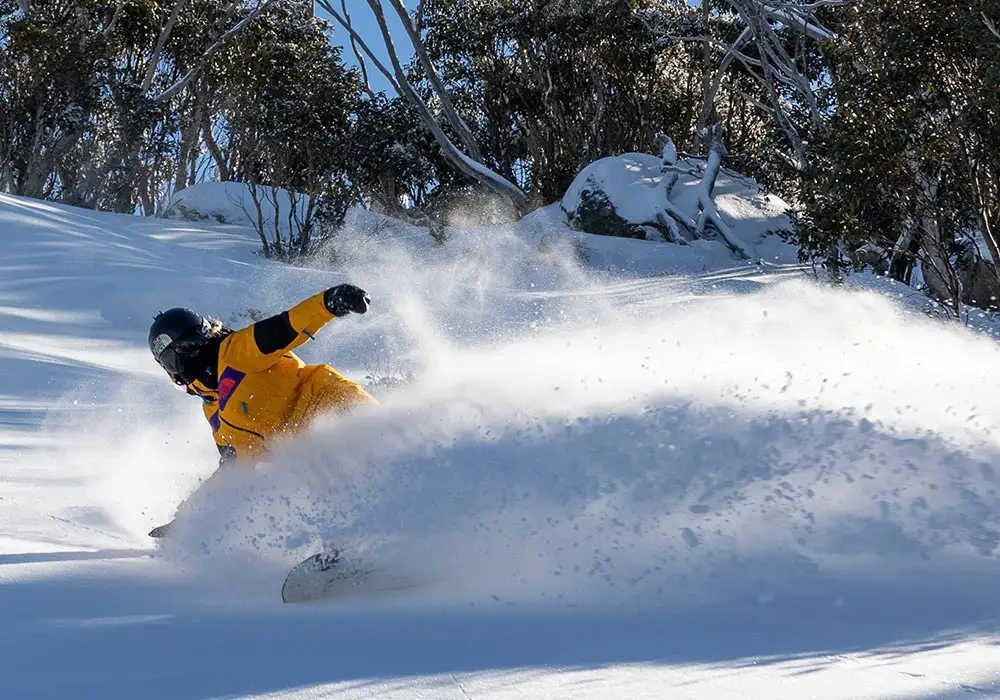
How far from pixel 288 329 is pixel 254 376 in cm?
24

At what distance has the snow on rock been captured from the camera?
17391 mm

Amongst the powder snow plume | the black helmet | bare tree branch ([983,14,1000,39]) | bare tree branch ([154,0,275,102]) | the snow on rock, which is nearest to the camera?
the powder snow plume

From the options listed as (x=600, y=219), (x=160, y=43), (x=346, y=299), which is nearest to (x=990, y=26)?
(x=346, y=299)

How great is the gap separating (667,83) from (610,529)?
22557mm

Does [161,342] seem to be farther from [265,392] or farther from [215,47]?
[215,47]

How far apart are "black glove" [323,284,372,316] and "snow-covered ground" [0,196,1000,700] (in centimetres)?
39

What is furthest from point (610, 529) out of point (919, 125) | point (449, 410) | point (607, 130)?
point (607, 130)

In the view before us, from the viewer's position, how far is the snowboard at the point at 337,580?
3.33 meters

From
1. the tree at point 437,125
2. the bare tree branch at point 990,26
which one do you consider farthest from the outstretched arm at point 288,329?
the tree at point 437,125

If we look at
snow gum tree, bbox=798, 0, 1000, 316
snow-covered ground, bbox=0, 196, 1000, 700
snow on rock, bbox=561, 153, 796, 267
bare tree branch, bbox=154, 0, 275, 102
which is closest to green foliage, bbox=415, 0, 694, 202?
bare tree branch, bbox=154, 0, 275, 102

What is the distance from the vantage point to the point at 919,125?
988 cm

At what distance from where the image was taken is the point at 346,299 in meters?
3.90

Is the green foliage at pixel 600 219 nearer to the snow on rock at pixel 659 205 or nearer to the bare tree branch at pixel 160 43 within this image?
the snow on rock at pixel 659 205

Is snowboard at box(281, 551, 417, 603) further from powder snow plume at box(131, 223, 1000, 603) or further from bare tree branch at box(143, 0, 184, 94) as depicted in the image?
bare tree branch at box(143, 0, 184, 94)
